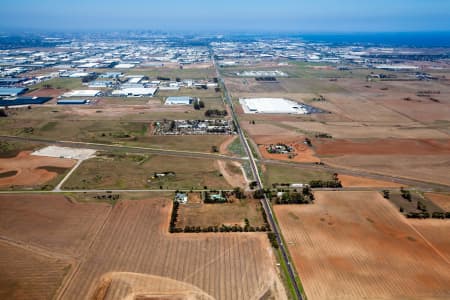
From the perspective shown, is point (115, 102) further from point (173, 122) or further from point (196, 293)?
point (196, 293)

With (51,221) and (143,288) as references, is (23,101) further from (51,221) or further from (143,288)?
(143,288)

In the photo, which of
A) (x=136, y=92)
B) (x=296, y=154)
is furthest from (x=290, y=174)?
(x=136, y=92)

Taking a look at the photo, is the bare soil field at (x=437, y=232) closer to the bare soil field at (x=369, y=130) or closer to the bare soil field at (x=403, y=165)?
the bare soil field at (x=403, y=165)

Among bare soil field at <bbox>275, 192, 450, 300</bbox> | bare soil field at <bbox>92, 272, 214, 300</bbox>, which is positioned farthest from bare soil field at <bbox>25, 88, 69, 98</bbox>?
bare soil field at <bbox>275, 192, 450, 300</bbox>

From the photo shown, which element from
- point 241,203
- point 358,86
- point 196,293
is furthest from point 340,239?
point 358,86

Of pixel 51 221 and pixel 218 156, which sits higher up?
pixel 218 156

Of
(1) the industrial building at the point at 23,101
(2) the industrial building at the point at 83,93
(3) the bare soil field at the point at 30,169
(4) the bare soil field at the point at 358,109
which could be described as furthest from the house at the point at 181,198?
(1) the industrial building at the point at 23,101
